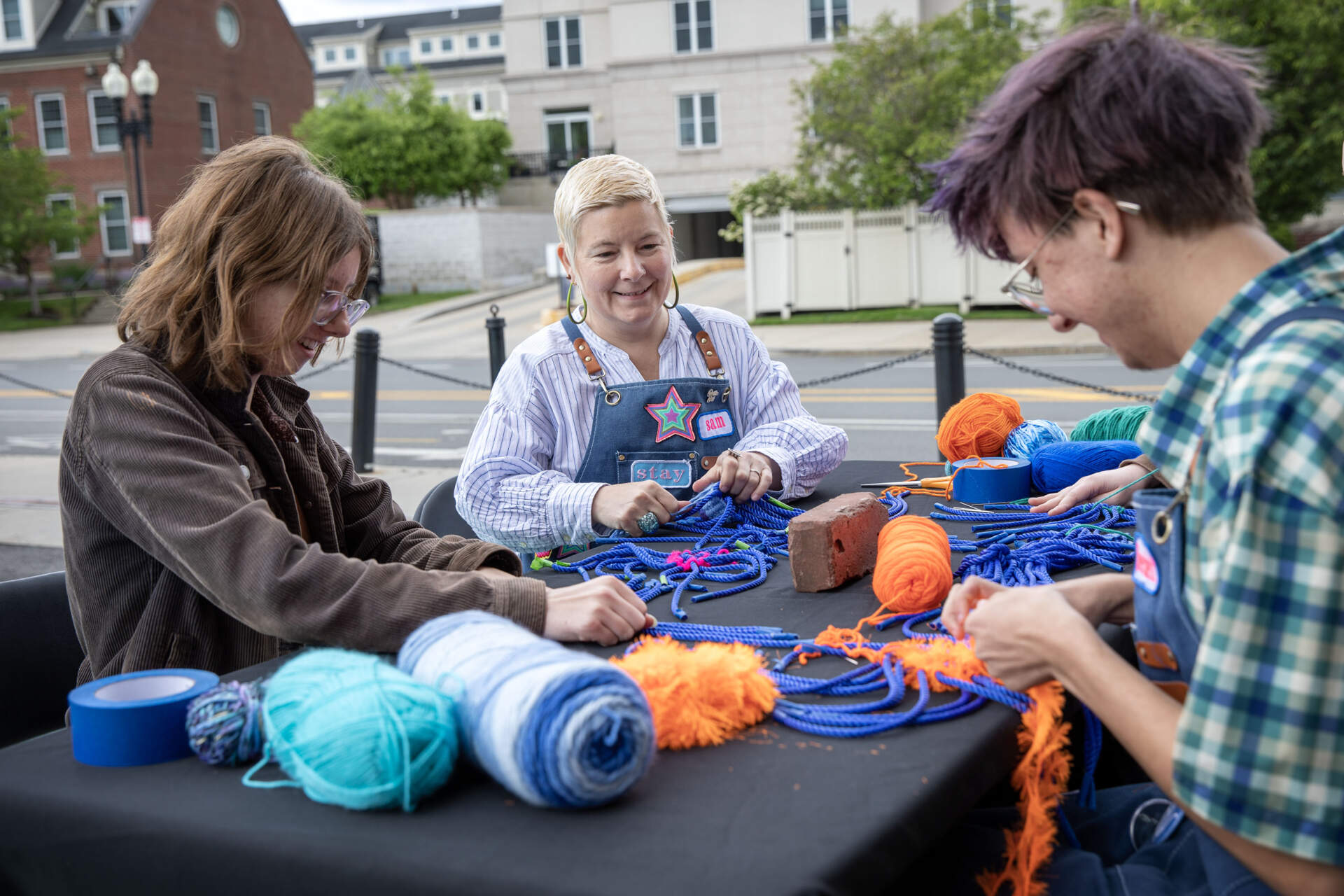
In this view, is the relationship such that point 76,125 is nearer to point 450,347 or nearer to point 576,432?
point 450,347

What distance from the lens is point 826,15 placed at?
30.4 m

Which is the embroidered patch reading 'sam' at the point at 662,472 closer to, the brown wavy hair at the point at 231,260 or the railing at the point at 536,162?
the brown wavy hair at the point at 231,260

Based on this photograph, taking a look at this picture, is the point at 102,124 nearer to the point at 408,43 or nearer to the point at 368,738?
the point at 368,738

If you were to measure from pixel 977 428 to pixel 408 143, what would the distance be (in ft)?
108

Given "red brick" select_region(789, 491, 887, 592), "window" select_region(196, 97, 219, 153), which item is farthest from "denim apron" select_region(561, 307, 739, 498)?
"window" select_region(196, 97, 219, 153)

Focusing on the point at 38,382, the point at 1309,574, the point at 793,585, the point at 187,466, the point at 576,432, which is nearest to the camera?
the point at 1309,574

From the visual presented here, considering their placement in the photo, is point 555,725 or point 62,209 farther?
point 62,209

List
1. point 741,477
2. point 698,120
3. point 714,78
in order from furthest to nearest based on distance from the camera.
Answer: point 698,120 < point 714,78 < point 741,477

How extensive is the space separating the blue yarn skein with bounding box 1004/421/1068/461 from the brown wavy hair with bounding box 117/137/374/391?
1846 millimetres

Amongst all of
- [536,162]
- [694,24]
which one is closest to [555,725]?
[694,24]

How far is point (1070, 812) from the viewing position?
173cm

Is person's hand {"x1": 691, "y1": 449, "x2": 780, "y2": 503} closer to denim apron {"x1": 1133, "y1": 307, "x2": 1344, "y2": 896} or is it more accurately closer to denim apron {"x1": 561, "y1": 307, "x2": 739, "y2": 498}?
denim apron {"x1": 561, "y1": 307, "x2": 739, "y2": 498}

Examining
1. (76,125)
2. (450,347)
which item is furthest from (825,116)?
(76,125)

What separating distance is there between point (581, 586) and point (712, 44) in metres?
31.9
